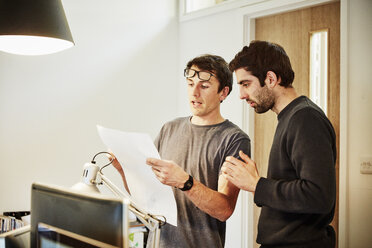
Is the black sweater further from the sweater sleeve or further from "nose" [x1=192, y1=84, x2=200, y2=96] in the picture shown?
"nose" [x1=192, y1=84, x2=200, y2=96]

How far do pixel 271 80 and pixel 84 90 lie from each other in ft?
6.37

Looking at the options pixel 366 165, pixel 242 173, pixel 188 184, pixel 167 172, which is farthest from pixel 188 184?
pixel 366 165

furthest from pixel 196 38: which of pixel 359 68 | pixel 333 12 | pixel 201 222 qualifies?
pixel 201 222

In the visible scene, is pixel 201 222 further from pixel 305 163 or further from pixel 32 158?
pixel 32 158

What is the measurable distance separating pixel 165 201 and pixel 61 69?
186 cm

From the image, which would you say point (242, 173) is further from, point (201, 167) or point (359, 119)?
point (359, 119)

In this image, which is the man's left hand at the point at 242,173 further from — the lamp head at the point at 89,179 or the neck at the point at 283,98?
the lamp head at the point at 89,179

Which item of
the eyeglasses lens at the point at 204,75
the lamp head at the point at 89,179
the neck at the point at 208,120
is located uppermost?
the eyeglasses lens at the point at 204,75

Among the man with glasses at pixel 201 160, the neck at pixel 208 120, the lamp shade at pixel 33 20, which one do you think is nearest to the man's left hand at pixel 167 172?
the man with glasses at pixel 201 160

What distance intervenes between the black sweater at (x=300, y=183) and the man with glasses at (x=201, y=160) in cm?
21

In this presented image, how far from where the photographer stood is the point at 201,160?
5.27 feet

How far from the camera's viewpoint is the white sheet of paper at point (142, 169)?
4.09 ft

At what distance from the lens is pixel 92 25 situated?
119 inches

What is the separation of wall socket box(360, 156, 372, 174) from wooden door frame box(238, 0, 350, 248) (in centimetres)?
10
